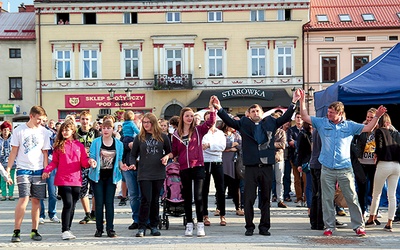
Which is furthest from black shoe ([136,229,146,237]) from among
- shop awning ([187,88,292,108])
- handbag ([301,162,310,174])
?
shop awning ([187,88,292,108])

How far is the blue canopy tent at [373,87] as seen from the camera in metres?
11.9

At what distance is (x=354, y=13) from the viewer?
144 ft

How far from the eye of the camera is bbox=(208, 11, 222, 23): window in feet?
139

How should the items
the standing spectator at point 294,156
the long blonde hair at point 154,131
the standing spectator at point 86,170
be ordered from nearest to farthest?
the long blonde hair at point 154,131, the standing spectator at point 86,170, the standing spectator at point 294,156

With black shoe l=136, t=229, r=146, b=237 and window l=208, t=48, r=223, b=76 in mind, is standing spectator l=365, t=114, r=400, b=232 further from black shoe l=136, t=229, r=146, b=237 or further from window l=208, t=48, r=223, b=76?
window l=208, t=48, r=223, b=76

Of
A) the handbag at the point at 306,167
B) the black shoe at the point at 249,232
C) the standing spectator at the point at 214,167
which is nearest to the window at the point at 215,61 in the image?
the handbag at the point at 306,167

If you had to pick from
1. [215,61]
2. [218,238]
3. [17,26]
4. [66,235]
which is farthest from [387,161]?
[17,26]

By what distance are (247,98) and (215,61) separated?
3270mm

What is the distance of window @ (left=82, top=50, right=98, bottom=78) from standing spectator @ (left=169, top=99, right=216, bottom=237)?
33.4 m

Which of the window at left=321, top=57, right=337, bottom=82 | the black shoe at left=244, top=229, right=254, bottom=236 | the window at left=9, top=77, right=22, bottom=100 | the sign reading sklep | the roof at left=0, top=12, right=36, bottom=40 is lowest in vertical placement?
the black shoe at left=244, top=229, right=254, bottom=236

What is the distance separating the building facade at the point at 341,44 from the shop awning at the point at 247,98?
2127 mm

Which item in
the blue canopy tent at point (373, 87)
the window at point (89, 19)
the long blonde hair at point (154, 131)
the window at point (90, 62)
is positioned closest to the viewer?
the long blonde hair at point (154, 131)

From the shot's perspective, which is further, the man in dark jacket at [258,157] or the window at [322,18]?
the window at [322,18]

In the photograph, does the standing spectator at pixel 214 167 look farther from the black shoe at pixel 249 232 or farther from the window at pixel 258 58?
→ the window at pixel 258 58
